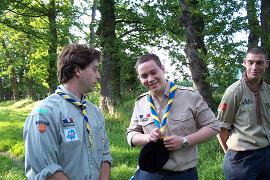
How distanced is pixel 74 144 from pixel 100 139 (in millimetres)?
402

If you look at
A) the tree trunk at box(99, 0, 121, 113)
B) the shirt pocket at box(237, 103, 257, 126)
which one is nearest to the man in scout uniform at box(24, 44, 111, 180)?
the shirt pocket at box(237, 103, 257, 126)

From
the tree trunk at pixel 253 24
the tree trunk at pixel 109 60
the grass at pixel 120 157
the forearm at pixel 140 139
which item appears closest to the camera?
the forearm at pixel 140 139

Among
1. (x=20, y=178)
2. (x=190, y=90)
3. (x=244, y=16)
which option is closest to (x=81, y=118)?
(x=190, y=90)

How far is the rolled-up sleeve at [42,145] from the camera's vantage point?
9.04ft

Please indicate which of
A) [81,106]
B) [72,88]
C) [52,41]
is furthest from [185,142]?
[52,41]

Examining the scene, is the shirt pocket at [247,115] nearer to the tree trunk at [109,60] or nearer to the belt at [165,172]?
the belt at [165,172]

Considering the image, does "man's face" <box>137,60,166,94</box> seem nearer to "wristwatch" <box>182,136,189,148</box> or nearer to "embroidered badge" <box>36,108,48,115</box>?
"wristwatch" <box>182,136,189,148</box>

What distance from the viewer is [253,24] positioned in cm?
983

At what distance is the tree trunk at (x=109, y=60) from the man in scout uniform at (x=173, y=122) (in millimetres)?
11142

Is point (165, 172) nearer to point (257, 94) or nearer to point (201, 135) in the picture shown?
point (201, 135)

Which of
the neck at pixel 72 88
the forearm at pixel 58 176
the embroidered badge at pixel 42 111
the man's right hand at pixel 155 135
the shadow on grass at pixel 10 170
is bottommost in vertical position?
the shadow on grass at pixel 10 170

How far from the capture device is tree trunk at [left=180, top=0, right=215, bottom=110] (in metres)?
9.52

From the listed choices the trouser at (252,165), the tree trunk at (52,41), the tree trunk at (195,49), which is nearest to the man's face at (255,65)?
the trouser at (252,165)

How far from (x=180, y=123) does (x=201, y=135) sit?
0.68ft
